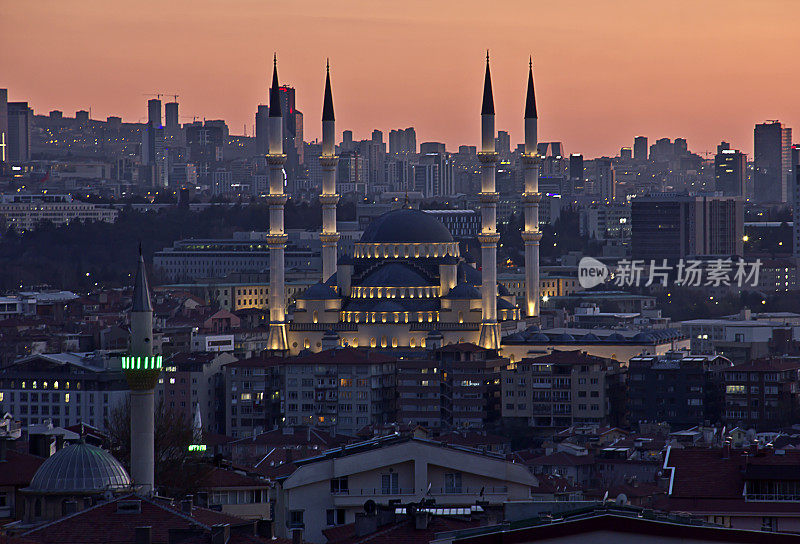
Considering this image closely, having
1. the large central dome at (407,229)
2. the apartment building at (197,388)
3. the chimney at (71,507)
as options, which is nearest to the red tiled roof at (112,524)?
the chimney at (71,507)

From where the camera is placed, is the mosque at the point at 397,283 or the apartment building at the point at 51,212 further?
the apartment building at the point at 51,212

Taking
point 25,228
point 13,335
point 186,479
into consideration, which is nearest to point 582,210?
point 25,228

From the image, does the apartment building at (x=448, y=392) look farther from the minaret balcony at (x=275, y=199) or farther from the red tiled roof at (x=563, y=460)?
the red tiled roof at (x=563, y=460)

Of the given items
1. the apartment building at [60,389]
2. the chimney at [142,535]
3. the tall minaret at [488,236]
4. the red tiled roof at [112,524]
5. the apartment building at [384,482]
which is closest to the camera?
the chimney at [142,535]

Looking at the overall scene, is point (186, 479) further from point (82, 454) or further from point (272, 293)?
point (272, 293)

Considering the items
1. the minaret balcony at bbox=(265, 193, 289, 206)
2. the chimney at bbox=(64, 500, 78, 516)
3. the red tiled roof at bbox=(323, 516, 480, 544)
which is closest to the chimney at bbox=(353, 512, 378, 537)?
the red tiled roof at bbox=(323, 516, 480, 544)

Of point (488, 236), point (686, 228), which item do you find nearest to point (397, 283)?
point (488, 236)

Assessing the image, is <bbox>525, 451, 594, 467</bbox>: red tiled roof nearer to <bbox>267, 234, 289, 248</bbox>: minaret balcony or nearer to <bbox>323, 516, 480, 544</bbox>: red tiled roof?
<bbox>323, 516, 480, 544</bbox>: red tiled roof
